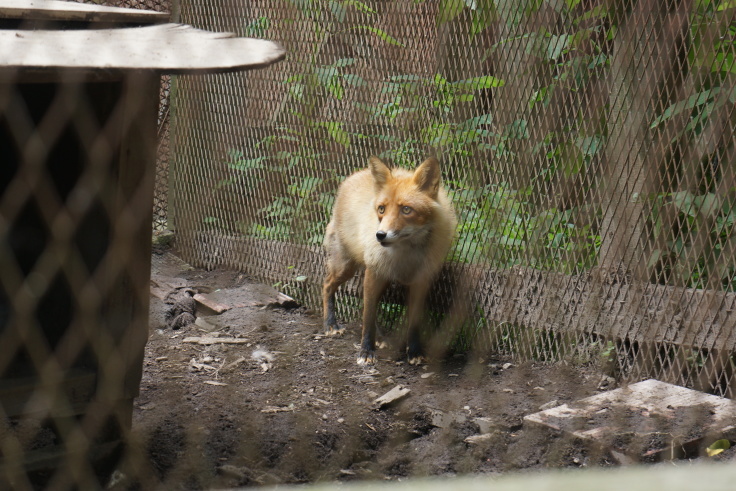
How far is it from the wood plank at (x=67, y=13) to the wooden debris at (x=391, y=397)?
210cm

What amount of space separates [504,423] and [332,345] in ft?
5.17

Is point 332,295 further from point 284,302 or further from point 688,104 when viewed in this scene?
point 688,104

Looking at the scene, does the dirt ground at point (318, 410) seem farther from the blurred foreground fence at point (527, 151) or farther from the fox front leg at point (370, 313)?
the blurred foreground fence at point (527, 151)

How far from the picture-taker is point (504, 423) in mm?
3695

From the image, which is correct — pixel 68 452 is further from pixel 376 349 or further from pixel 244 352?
pixel 376 349

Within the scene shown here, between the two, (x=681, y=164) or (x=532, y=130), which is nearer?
(x=681, y=164)

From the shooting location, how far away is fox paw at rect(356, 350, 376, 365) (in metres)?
4.73

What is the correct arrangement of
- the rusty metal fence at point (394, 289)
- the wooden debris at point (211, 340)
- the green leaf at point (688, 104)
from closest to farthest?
the rusty metal fence at point (394, 289), the green leaf at point (688, 104), the wooden debris at point (211, 340)

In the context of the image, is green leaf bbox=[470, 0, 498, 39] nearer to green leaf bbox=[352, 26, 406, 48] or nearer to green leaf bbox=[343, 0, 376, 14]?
green leaf bbox=[352, 26, 406, 48]

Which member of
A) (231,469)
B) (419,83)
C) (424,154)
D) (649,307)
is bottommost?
(231,469)

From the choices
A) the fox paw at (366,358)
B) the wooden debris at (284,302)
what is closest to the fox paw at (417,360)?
the fox paw at (366,358)

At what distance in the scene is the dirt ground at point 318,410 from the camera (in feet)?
10.4

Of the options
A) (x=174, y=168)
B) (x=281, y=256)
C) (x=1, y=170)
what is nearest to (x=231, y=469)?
(x=1, y=170)

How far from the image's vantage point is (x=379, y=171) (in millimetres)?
4738
